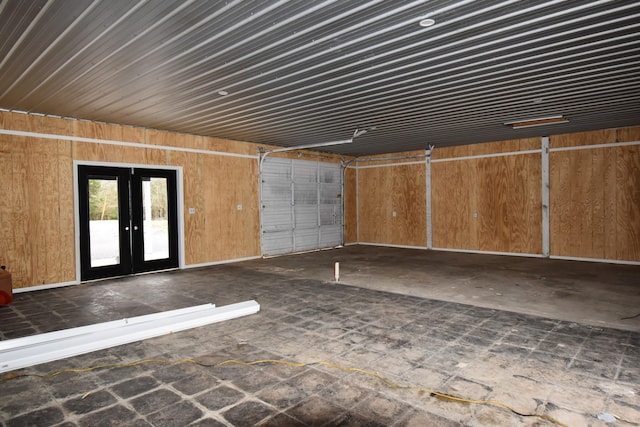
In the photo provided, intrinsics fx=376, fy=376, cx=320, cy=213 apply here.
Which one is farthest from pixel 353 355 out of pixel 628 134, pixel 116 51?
pixel 628 134

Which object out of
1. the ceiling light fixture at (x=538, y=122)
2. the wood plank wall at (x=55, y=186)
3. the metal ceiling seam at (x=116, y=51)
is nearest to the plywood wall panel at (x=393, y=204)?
the ceiling light fixture at (x=538, y=122)

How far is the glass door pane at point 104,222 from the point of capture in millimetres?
7648

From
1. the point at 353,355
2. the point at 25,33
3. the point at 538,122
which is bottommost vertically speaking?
the point at 353,355

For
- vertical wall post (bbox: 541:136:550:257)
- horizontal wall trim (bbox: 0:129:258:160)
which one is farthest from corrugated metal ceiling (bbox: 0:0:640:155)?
vertical wall post (bbox: 541:136:550:257)

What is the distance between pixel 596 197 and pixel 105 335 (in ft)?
34.8

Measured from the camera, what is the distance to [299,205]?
11789 millimetres

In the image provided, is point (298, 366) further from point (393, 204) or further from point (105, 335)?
point (393, 204)

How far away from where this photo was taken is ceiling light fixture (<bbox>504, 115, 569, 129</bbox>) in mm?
7920

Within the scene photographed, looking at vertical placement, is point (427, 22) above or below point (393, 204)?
above

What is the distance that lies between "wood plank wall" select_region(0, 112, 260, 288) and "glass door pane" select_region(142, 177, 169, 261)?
0.45 meters

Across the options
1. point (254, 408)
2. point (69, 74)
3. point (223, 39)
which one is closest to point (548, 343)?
point (254, 408)

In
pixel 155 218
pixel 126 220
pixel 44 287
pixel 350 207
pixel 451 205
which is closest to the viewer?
pixel 44 287

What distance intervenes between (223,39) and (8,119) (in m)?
5.08

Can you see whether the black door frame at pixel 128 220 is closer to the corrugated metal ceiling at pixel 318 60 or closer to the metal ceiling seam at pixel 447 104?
the corrugated metal ceiling at pixel 318 60
